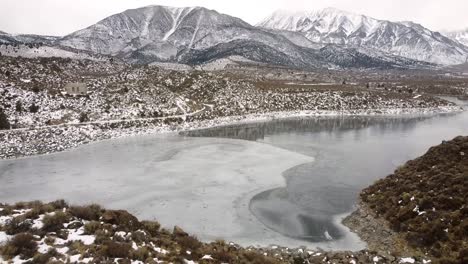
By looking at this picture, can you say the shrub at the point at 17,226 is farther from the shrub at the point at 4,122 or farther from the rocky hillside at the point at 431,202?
the shrub at the point at 4,122

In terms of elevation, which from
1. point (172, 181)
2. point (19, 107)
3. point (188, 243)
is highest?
point (19, 107)

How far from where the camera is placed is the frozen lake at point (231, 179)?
922 inches

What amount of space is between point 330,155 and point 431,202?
773 inches

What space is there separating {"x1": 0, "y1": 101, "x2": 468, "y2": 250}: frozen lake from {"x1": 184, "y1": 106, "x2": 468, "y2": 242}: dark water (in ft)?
0.39

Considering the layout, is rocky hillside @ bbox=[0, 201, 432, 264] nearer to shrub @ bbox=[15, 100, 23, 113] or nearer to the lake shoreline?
the lake shoreline

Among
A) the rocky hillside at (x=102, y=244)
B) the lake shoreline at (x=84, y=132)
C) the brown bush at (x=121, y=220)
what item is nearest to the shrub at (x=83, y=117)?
the lake shoreline at (x=84, y=132)

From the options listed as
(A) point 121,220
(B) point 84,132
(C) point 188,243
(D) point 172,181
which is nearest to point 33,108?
(B) point 84,132

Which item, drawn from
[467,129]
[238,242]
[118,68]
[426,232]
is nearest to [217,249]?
[238,242]

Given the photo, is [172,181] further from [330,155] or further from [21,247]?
[330,155]

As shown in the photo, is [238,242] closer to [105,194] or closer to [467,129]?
[105,194]

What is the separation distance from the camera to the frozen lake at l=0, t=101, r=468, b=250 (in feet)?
76.8

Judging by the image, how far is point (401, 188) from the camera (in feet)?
89.7

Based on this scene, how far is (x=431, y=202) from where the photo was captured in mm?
23547

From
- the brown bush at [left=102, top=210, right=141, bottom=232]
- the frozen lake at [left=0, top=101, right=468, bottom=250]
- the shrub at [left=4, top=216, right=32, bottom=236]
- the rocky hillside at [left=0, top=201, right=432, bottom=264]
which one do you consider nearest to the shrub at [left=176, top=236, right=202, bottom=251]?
the rocky hillside at [left=0, top=201, right=432, bottom=264]
